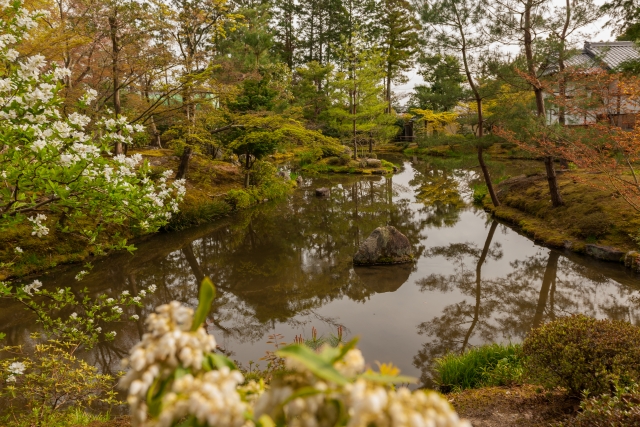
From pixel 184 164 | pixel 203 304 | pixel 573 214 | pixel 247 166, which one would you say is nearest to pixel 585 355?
pixel 203 304

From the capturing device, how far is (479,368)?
5000 mm

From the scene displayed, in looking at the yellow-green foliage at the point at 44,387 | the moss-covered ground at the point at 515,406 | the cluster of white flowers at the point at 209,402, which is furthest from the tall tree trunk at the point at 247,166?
the cluster of white flowers at the point at 209,402

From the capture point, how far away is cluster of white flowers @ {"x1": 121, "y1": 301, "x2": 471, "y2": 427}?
0.71 meters

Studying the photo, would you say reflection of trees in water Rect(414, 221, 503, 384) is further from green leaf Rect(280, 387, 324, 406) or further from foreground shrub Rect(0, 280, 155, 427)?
green leaf Rect(280, 387, 324, 406)

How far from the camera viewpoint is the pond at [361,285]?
6164 millimetres

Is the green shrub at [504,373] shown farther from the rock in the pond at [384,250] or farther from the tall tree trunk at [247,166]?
the tall tree trunk at [247,166]

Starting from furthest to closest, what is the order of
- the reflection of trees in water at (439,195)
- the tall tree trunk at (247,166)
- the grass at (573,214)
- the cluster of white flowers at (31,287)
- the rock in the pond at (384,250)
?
1. the tall tree trunk at (247,166)
2. the reflection of trees in water at (439,195)
3. the grass at (573,214)
4. the rock in the pond at (384,250)
5. the cluster of white flowers at (31,287)

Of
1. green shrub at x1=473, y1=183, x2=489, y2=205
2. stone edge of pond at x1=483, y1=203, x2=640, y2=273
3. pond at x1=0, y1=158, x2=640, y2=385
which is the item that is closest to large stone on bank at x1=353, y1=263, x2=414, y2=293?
pond at x1=0, y1=158, x2=640, y2=385

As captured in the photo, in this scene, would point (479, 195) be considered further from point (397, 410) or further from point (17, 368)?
point (397, 410)

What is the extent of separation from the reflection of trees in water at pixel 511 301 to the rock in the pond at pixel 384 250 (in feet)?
3.29

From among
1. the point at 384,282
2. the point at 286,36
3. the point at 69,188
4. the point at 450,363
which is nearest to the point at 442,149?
the point at 286,36

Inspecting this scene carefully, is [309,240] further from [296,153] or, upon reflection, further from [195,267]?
[296,153]

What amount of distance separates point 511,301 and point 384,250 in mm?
2940

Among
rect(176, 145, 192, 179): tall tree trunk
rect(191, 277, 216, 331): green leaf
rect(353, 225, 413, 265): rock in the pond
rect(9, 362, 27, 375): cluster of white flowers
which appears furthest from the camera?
rect(176, 145, 192, 179): tall tree trunk
